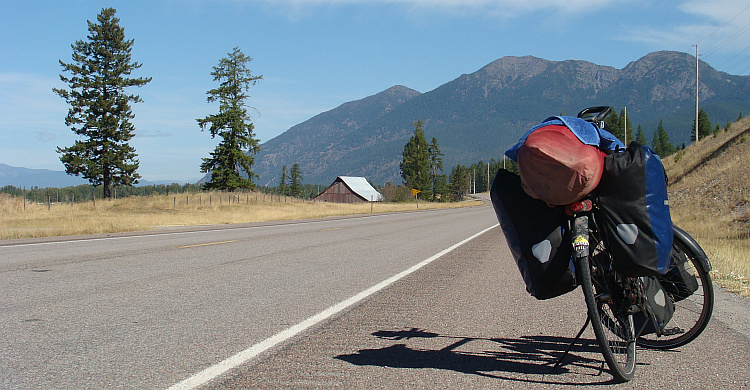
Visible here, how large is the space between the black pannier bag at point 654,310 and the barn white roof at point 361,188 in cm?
10918

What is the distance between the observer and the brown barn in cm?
11444

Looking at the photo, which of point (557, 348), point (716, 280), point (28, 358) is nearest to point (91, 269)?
point (28, 358)

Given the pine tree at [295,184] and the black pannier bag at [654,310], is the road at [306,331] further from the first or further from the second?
the pine tree at [295,184]

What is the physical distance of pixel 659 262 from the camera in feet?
12.4

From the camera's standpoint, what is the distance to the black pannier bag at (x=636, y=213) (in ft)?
12.2

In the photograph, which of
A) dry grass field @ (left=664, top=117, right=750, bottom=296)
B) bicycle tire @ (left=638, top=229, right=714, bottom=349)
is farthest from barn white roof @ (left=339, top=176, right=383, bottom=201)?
bicycle tire @ (left=638, top=229, right=714, bottom=349)

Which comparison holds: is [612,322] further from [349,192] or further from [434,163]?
[434,163]

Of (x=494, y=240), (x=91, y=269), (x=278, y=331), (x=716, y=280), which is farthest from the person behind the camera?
(x=494, y=240)

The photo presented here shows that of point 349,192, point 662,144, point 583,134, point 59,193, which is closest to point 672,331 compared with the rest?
point 583,134

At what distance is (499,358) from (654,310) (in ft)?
3.92

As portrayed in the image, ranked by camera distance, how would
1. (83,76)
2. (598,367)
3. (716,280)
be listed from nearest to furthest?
(598,367)
(716,280)
(83,76)

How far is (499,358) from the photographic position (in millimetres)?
4496

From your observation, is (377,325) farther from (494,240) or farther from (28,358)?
(494,240)

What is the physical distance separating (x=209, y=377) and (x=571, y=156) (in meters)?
2.80
